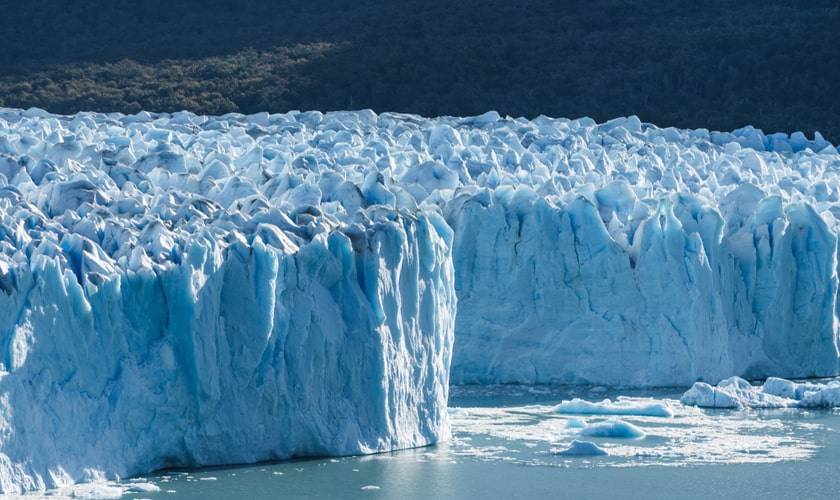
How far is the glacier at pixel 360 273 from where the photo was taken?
8.05 metres

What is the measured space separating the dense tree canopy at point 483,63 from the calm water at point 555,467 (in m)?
15.1

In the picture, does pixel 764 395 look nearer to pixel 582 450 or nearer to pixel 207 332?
pixel 582 450

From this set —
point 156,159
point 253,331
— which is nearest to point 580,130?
point 156,159

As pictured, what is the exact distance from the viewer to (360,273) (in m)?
9.12

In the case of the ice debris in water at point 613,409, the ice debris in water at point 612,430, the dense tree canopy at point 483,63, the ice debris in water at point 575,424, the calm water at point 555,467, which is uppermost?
the dense tree canopy at point 483,63

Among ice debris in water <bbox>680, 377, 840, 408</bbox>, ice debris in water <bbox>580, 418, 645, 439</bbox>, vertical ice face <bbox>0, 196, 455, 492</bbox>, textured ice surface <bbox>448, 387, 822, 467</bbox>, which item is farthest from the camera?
ice debris in water <bbox>680, 377, 840, 408</bbox>

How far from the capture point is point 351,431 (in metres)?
8.88

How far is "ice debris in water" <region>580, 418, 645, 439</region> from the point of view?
10.1 metres

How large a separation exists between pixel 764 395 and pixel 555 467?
117 inches

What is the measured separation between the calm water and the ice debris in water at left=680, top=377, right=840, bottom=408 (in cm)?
37

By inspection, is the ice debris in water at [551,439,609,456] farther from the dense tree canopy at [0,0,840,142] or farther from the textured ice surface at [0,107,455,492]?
the dense tree canopy at [0,0,840,142]

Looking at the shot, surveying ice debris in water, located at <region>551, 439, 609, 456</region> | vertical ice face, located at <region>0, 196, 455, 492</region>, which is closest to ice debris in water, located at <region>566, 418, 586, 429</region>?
ice debris in water, located at <region>551, 439, 609, 456</region>

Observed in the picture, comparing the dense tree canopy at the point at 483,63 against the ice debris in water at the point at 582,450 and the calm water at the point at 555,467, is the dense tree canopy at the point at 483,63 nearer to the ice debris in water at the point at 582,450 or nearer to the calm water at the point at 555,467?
the calm water at the point at 555,467

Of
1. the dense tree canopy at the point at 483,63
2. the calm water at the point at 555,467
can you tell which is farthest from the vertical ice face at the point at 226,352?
the dense tree canopy at the point at 483,63
